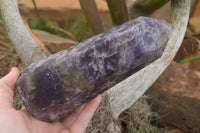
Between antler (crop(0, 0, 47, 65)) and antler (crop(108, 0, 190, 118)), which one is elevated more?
antler (crop(0, 0, 47, 65))

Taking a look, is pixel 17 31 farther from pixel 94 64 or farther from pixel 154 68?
pixel 154 68

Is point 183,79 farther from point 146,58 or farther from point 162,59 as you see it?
point 146,58

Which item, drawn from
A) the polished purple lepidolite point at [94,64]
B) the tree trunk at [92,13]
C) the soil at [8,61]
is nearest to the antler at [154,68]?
the polished purple lepidolite point at [94,64]

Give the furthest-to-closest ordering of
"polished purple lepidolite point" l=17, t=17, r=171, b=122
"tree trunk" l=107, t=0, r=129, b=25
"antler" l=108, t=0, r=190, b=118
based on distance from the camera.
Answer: "tree trunk" l=107, t=0, r=129, b=25 < "antler" l=108, t=0, r=190, b=118 < "polished purple lepidolite point" l=17, t=17, r=171, b=122

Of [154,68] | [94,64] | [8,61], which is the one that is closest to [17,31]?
[8,61]

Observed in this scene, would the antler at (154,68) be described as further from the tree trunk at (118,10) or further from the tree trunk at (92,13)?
the tree trunk at (92,13)

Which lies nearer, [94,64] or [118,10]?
[94,64]

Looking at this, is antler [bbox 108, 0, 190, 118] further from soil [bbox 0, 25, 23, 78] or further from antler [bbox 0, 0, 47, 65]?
soil [bbox 0, 25, 23, 78]

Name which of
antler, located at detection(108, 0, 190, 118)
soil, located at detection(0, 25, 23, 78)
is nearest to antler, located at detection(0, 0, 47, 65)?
soil, located at detection(0, 25, 23, 78)
